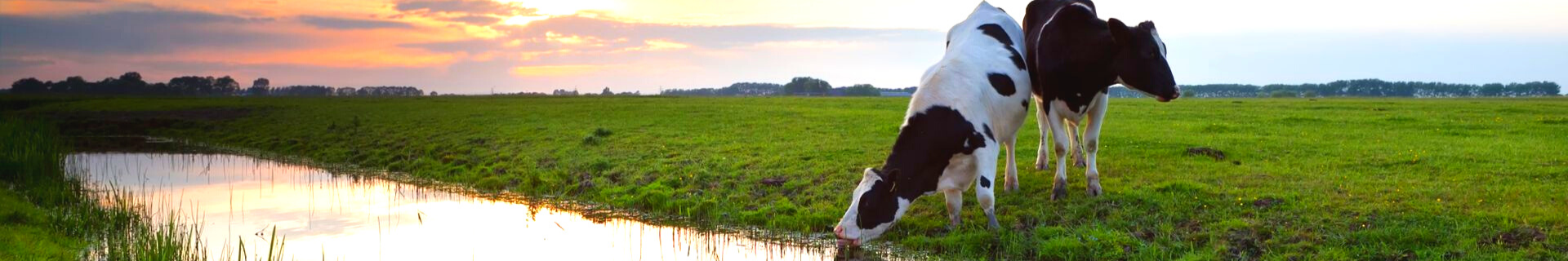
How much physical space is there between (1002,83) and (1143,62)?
59.1 inches

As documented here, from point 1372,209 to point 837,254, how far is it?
5.22 meters

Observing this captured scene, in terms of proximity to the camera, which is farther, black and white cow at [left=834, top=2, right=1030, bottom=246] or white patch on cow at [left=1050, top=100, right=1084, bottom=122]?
white patch on cow at [left=1050, top=100, right=1084, bottom=122]

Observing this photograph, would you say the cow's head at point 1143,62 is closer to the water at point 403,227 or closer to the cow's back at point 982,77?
the cow's back at point 982,77

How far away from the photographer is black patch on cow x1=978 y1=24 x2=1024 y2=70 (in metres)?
11.2

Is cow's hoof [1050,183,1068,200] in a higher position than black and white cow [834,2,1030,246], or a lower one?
lower

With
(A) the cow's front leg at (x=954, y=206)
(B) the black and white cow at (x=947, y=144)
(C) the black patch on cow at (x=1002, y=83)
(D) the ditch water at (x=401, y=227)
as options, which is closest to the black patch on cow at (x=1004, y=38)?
(B) the black and white cow at (x=947, y=144)

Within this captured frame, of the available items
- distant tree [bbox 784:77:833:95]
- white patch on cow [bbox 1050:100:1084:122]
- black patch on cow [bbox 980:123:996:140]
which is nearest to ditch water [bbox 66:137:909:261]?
black patch on cow [bbox 980:123:996:140]

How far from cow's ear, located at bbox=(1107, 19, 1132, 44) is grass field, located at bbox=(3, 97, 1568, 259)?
1715 mm

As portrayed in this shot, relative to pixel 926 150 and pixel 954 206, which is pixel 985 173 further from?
pixel 954 206

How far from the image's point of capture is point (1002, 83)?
10430mm

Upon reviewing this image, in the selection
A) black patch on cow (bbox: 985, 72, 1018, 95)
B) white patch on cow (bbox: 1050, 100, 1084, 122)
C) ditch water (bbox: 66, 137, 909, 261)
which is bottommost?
ditch water (bbox: 66, 137, 909, 261)

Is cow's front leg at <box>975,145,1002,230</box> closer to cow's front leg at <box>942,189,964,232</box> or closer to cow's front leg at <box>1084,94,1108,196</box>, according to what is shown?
cow's front leg at <box>942,189,964,232</box>

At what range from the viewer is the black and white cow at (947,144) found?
8992mm

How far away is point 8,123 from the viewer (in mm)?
21688
